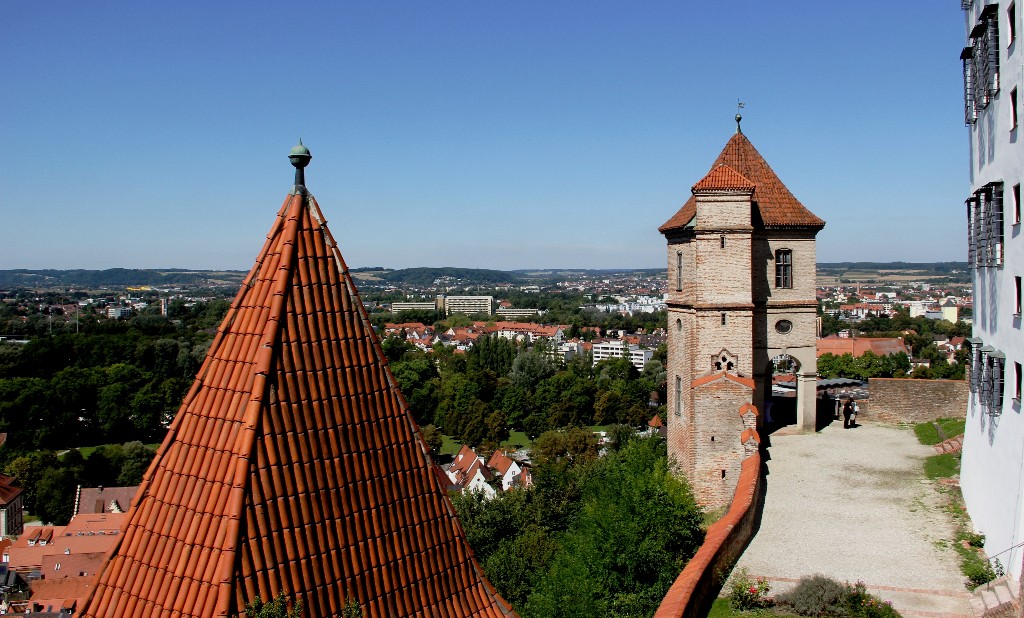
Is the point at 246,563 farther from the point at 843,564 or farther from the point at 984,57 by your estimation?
the point at 984,57

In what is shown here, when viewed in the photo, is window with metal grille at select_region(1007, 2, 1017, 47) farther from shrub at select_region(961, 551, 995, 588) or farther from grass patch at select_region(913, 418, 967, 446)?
grass patch at select_region(913, 418, 967, 446)

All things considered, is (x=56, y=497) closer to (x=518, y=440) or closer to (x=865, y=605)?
(x=518, y=440)

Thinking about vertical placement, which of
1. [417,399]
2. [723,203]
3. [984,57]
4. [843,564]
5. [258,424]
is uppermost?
[984,57]

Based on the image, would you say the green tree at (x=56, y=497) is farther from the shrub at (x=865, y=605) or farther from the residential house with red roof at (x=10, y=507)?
the shrub at (x=865, y=605)

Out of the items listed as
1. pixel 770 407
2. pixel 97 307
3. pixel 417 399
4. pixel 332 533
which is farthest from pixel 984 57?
pixel 97 307

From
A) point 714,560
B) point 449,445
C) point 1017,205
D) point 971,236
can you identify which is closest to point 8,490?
point 449,445

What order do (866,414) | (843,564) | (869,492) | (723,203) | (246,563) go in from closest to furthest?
(246,563) < (843,564) < (869,492) < (723,203) < (866,414)

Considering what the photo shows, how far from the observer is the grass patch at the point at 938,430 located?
2127 cm

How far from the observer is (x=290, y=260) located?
16.8ft

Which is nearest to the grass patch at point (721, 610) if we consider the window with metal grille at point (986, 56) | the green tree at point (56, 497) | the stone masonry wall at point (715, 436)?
the stone masonry wall at point (715, 436)

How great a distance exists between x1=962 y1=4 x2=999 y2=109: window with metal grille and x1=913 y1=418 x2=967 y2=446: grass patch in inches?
393

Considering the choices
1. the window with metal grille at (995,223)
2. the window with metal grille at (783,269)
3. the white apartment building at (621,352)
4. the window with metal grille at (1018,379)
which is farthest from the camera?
the white apartment building at (621,352)

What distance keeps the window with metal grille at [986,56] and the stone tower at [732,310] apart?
6.12 metres

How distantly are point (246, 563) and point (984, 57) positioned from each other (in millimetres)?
13964
